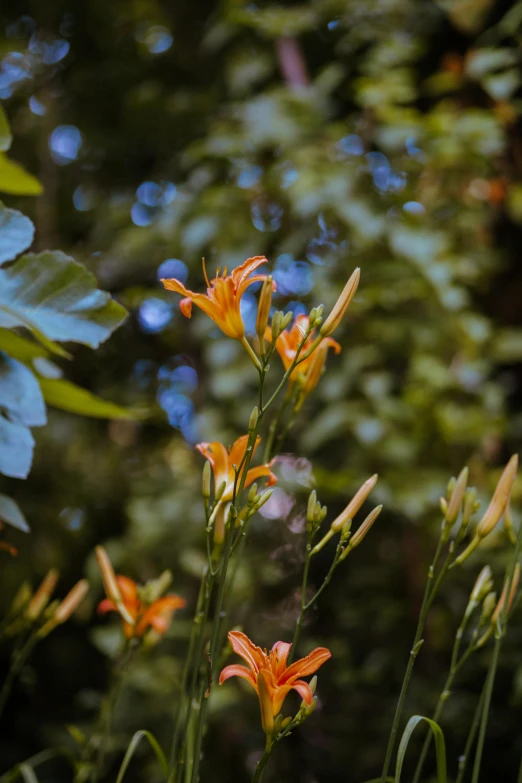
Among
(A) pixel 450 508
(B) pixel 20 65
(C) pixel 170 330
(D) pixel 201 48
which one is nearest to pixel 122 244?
(C) pixel 170 330

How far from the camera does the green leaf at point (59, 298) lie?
448mm

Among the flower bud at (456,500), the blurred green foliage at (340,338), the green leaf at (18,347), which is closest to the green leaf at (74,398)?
the green leaf at (18,347)

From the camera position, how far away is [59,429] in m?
1.48

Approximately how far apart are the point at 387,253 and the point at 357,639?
2.32 feet

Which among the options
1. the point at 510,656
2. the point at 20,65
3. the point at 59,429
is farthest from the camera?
the point at 20,65

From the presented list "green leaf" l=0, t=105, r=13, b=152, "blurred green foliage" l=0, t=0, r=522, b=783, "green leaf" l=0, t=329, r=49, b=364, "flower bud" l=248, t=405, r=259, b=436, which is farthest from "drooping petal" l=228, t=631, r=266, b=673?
"blurred green foliage" l=0, t=0, r=522, b=783

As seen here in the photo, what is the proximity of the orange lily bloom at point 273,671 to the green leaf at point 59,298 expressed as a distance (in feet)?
0.71

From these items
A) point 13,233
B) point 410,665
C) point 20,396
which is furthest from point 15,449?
point 410,665

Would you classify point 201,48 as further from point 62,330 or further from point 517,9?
point 62,330

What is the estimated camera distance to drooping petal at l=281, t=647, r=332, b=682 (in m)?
0.34

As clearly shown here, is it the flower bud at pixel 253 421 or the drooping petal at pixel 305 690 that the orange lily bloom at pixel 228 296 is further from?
the drooping petal at pixel 305 690

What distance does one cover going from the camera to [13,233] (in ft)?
1.50

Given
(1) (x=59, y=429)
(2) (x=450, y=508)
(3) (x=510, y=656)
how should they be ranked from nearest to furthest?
(2) (x=450, y=508) → (3) (x=510, y=656) → (1) (x=59, y=429)

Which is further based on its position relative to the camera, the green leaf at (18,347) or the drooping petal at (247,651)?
the green leaf at (18,347)
